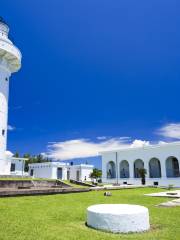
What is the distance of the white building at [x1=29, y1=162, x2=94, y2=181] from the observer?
4675cm

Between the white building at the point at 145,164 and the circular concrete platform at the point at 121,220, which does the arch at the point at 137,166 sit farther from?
the circular concrete platform at the point at 121,220

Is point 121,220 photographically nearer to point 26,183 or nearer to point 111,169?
point 26,183

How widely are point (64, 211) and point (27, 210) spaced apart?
4.44ft

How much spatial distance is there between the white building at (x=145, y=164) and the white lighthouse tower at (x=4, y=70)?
20374 millimetres

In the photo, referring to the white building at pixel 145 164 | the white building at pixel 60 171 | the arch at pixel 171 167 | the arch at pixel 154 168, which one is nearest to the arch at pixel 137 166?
the white building at pixel 145 164

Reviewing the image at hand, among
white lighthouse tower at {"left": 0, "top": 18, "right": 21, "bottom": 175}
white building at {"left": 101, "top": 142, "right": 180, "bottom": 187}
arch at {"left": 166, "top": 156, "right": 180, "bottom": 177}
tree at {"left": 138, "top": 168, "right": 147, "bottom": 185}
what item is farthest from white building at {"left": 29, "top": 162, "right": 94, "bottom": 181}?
white lighthouse tower at {"left": 0, "top": 18, "right": 21, "bottom": 175}

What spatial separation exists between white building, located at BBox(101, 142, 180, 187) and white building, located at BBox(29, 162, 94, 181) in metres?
8.27

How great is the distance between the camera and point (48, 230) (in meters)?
6.36

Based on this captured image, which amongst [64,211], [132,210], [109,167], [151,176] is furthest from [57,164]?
[132,210]

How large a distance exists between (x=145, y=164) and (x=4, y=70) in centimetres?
2390

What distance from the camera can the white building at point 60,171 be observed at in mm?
46750

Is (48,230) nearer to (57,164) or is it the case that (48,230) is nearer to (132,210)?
(132,210)

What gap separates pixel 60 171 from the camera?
48344 mm

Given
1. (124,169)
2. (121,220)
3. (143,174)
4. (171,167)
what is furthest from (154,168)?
(121,220)
